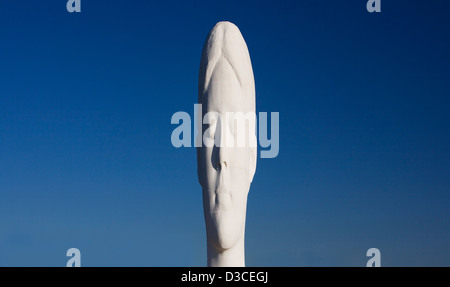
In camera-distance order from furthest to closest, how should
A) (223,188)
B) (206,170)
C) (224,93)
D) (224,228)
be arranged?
(206,170), (224,93), (223,188), (224,228)

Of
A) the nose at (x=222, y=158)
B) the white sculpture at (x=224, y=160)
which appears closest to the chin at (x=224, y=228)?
the white sculpture at (x=224, y=160)

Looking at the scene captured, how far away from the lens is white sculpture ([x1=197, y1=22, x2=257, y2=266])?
14172 mm

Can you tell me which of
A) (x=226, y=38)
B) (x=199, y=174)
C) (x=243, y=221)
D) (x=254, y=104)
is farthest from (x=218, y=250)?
(x=226, y=38)

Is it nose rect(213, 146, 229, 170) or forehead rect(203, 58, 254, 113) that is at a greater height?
forehead rect(203, 58, 254, 113)

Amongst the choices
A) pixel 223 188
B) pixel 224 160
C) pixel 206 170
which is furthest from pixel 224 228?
pixel 224 160

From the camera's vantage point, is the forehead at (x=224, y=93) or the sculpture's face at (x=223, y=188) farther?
the forehead at (x=224, y=93)

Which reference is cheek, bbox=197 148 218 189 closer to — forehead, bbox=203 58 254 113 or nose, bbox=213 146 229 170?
nose, bbox=213 146 229 170

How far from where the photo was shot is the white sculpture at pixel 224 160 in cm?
1417

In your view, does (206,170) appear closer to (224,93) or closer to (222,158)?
(222,158)

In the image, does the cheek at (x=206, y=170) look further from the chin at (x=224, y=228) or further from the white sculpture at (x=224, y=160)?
the chin at (x=224, y=228)

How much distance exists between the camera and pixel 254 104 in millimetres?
14938

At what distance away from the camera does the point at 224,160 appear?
14.2 m

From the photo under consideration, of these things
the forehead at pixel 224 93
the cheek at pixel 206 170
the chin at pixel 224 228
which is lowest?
the chin at pixel 224 228

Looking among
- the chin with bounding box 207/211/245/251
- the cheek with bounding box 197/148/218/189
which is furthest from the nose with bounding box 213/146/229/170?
the chin with bounding box 207/211/245/251
